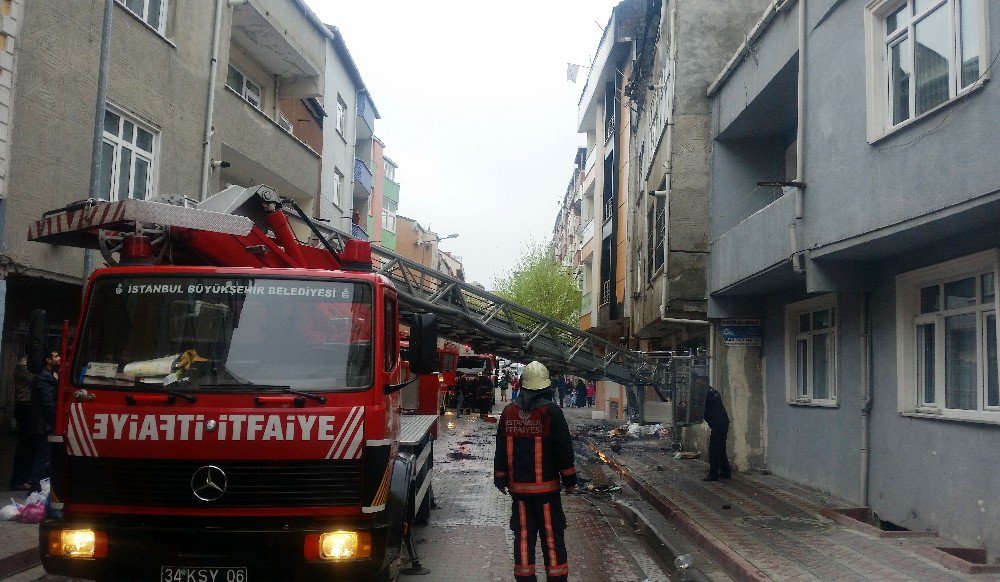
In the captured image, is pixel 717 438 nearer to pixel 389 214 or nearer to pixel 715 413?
pixel 715 413

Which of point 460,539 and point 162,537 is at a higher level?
point 162,537

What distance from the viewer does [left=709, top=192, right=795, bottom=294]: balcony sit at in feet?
37.7

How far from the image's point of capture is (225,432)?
513 cm

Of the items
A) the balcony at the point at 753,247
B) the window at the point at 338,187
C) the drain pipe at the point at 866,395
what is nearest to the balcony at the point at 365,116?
the window at the point at 338,187

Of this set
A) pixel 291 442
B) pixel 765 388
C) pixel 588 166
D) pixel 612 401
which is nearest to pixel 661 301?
pixel 765 388

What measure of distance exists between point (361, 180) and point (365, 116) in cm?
274

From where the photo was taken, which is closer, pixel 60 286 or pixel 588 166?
pixel 60 286

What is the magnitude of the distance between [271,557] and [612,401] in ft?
98.9

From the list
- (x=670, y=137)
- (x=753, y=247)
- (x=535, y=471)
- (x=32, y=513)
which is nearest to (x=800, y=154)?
(x=753, y=247)

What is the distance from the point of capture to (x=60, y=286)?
11492mm

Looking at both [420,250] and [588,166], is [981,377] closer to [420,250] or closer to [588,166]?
[588,166]

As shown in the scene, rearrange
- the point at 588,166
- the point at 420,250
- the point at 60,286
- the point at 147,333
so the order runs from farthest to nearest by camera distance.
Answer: the point at 420,250 < the point at 588,166 < the point at 60,286 < the point at 147,333

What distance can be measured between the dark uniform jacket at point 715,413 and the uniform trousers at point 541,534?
8.07 meters

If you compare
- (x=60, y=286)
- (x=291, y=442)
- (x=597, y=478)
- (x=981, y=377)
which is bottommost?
(x=597, y=478)
